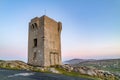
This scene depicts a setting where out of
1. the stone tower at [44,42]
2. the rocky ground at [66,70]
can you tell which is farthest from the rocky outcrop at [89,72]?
the stone tower at [44,42]

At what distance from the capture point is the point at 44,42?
33.5 metres

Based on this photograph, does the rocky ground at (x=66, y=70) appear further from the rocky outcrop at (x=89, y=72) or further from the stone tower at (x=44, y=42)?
the stone tower at (x=44, y=42)

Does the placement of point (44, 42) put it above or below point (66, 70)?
above

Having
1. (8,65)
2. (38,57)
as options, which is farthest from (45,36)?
(8,65)

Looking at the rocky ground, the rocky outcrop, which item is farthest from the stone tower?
the rocky outcrop

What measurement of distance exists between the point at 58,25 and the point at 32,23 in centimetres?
763

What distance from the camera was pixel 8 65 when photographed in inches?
1283

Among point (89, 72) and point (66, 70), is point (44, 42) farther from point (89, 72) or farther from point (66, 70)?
point (89, 72)

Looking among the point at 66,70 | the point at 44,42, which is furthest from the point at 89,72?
the point at 44,42

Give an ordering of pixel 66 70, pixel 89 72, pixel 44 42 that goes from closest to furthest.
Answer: pixel 89 72 → pixel 66 70 → pixel 44 42

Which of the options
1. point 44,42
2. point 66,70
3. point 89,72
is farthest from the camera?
point 44,42

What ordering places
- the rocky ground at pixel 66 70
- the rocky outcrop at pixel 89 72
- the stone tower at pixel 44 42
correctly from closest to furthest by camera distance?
the rocky ground at pixel 66 70 < the rocky outcrop at pixel 89 72 < the stone tower at pixel 44 42

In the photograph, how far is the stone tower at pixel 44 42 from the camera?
33.6m

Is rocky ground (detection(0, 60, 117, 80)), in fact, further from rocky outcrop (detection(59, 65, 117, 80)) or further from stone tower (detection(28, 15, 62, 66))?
stone tower (detection(28, 15, 62, 66))
